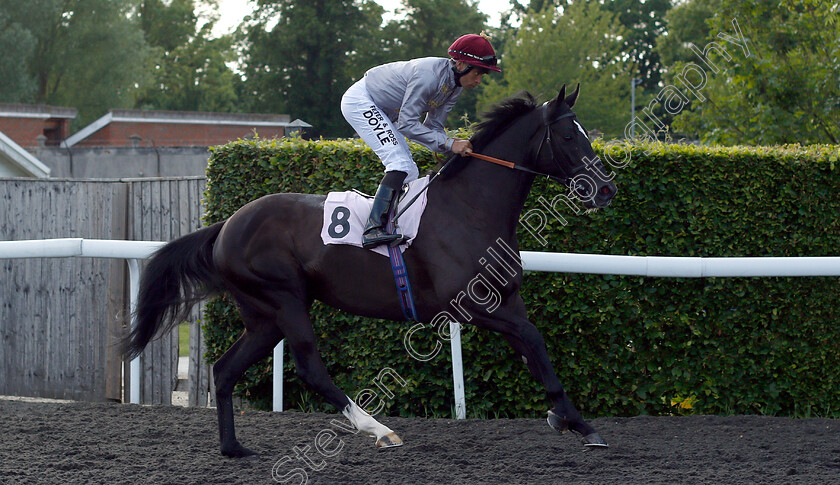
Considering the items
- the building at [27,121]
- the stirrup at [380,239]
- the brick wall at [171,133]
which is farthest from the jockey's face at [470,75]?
the brick wall at [171,133]

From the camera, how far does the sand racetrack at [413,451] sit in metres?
3.68

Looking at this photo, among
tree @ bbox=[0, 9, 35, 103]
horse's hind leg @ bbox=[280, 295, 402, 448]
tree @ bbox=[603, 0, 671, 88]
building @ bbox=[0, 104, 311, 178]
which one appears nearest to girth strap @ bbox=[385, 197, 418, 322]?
horse's hind leg @ bbox=[280, 295, 402, 448]

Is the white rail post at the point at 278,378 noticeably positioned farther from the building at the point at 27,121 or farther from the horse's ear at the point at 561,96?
the building at the point at 27,121

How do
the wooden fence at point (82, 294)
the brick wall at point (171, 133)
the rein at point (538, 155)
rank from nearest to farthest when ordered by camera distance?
the rein at point (538, 155)
the wooden fence at point (82, 294)
the brick wall at point (171, 133)

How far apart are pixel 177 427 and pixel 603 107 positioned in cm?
2547

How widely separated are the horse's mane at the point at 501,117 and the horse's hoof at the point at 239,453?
1902 millimetres

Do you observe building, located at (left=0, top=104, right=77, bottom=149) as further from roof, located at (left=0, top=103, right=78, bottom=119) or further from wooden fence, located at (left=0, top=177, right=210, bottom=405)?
wooden fence, located at (left=0, top=177, right=210, bottom=405)

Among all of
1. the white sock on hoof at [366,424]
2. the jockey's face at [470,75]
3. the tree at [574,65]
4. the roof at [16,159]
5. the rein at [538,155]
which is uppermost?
the tree at [574,65]

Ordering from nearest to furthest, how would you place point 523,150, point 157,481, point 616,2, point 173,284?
point 157,481
point 523,150
point 173,284
point 616,2

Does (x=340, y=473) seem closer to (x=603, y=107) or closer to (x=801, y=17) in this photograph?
(x=801, y=17)

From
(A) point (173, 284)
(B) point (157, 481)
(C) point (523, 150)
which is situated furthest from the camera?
(A) point (173, 284)

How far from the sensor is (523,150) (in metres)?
4.22

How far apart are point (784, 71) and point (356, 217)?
6.04m

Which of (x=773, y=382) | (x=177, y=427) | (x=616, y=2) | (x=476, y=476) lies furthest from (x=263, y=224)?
(x=616, y=2)
